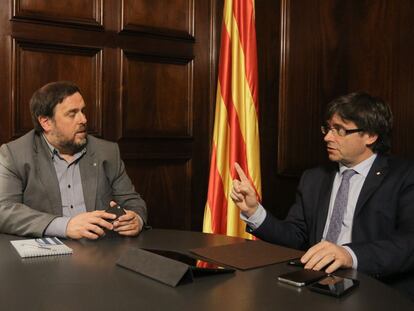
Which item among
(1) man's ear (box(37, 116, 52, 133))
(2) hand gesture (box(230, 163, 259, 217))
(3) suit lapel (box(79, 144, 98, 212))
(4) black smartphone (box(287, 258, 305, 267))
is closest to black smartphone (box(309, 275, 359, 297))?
(4) black smartphone (box(287, 258, 305, 267))

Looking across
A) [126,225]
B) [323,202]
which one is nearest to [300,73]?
[323,202]

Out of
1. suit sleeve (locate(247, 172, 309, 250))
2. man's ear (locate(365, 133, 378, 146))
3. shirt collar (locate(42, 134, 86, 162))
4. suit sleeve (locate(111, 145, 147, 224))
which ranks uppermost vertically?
man's ear (locate(365, 133, 378, 146))

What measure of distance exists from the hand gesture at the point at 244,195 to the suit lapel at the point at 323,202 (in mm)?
325

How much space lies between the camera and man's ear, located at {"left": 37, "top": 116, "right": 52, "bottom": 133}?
2.54 meters

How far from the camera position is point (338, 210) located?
2232 millimetres

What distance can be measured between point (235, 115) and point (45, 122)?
3.71ft

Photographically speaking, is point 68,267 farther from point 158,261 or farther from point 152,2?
point 152,2

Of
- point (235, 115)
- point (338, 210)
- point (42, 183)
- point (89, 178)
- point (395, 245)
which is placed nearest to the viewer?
point (395, 245)

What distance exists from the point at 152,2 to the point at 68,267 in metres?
2.27

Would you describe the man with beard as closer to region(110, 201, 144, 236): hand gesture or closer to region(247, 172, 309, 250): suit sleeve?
region(110, 201, 144, 236): hand gesture

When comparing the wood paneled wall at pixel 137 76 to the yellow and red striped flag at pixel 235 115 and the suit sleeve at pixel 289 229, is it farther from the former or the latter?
the suit sleeve at pixel 289 229

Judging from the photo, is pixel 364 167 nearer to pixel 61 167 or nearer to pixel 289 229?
pixel 289 229

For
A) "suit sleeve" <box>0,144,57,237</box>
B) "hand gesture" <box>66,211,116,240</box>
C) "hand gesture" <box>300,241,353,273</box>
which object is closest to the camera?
"hand gesture" <box>300,241,353,273</box>

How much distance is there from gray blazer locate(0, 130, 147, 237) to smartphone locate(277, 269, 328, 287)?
101 cm
